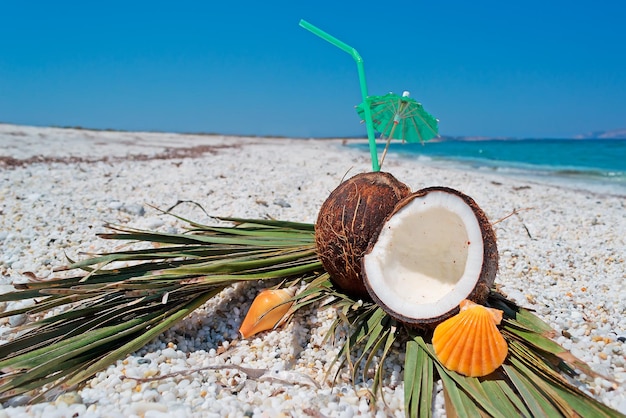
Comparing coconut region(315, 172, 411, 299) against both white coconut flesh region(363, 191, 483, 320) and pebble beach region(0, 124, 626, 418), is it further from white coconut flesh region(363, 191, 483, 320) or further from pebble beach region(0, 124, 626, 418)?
pebble beach region(0, 124, 626, 418)

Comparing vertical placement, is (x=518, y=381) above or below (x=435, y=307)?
below

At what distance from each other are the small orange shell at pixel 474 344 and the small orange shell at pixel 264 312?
96cm

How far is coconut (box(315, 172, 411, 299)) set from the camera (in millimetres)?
2432

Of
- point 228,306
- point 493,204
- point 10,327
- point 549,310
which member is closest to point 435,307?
point 549,310

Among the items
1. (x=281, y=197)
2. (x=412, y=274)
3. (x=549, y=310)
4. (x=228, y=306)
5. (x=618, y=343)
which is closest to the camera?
(x=618, y=343)

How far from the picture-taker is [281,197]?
6.14m

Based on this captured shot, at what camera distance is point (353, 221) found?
96.5 inches

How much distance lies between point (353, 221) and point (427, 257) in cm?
48

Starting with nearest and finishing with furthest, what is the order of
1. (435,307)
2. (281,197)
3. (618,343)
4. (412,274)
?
1. (435,307)
2. (618,343)
3. (412,274)
4. (281,197)

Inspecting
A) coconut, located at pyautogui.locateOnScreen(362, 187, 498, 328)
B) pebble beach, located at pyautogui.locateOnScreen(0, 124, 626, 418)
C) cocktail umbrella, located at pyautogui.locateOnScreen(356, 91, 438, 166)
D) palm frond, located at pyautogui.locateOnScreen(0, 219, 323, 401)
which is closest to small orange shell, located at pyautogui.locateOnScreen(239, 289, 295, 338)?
pebble beach, located at pyautogui.locateOnScreen(0, 124, 626, 418)

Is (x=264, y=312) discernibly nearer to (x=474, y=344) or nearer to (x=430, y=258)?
(x=430, y=258)

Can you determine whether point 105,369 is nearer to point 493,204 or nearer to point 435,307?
point 435,307

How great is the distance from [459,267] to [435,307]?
44 centimetres

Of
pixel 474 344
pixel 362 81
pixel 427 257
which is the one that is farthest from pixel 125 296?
pixel 362 81
